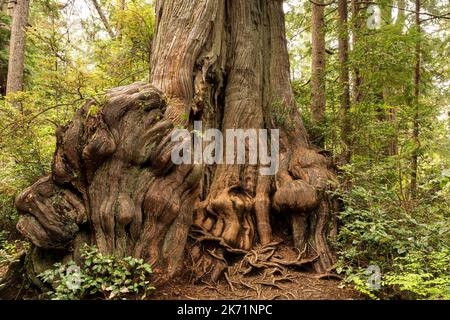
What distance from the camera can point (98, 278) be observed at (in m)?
3.15

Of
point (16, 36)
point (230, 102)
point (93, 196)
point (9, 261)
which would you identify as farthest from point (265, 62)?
point (16, 36)

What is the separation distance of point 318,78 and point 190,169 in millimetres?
4531

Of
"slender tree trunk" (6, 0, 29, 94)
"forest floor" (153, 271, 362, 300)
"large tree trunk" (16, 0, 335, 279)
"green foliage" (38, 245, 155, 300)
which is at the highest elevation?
"slender tree trunk" (6, 0, 29, 94)

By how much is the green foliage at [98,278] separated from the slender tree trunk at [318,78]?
4.96 metres

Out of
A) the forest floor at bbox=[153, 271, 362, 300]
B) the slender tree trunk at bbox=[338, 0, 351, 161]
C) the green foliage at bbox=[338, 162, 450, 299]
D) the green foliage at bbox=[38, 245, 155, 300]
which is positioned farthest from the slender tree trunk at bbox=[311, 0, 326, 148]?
the green foliage at bbox=[38, 245, 155, 300]

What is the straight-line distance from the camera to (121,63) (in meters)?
8.06

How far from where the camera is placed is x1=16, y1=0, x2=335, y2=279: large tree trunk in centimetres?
354

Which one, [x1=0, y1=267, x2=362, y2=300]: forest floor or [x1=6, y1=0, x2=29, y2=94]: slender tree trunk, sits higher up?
[x1=6, y1=0, x2=29, y2=94]: slender tree trunk

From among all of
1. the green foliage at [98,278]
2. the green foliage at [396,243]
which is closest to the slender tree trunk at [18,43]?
the green foliage at [98,278]

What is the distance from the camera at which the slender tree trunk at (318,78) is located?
23.0 feet

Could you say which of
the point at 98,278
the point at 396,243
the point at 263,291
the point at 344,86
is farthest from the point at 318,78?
the point at 98,278

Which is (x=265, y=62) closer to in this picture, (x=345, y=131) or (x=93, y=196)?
(x=345, y=131)

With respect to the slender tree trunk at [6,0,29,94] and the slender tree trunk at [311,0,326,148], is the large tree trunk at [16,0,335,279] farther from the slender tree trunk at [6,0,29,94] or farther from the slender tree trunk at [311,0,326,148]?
the slender tree trunk at [6,0,29,94]

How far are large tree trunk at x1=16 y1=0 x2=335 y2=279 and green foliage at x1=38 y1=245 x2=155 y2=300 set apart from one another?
0.64ft
